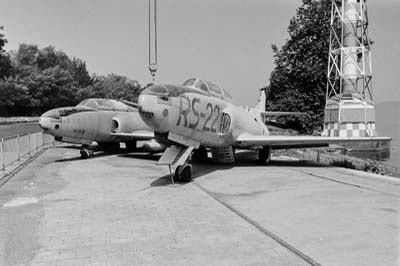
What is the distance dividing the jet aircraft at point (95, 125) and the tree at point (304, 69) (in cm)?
2834

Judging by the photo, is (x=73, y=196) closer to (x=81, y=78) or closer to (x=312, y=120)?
(x=312, y=120)

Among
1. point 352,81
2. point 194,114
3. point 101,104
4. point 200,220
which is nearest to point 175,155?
point 194,114

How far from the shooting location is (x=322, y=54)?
4578 centimetres

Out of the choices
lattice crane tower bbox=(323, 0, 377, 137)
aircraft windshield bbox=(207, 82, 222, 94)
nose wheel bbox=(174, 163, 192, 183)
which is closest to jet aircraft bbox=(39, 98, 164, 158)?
aircraft windshield bbox=(207, 82, 222, 94)

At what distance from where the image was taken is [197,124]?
37.6 feet

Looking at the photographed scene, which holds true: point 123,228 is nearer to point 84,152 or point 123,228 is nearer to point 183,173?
point 183,173

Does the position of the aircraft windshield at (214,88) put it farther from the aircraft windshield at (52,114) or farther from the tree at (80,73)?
the tree at (80,73)

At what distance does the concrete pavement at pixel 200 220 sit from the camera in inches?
191

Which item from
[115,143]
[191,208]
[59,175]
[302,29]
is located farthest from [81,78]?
[191,208]

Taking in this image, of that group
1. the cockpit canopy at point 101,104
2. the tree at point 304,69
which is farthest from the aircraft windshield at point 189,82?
the tree at point 304,69

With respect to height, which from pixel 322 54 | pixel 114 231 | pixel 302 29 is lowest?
pixel 114 231

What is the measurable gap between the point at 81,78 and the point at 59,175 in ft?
280

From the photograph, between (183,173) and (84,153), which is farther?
(84,153)

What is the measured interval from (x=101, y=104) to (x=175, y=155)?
337 inches
